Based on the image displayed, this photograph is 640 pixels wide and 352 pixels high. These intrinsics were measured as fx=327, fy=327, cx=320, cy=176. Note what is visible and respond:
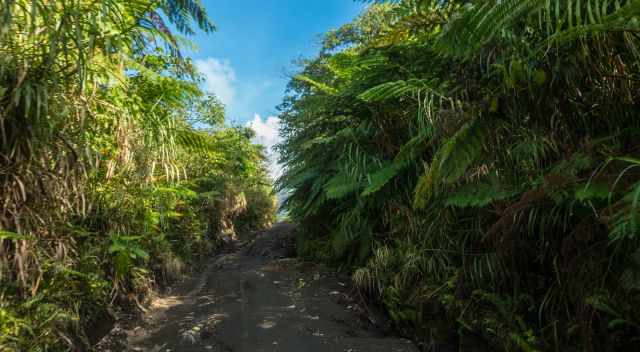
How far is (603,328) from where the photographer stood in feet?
5.25

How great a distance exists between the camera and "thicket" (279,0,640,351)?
5.17 ft

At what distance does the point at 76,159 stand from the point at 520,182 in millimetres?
3031

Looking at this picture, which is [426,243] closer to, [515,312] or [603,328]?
[515,312]

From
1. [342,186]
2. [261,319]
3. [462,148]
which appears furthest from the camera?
[342,186]

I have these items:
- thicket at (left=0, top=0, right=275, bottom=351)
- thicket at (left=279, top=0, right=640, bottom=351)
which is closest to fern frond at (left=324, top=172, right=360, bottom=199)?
thicket at (left=279, top=0, right=640, bottom=351)

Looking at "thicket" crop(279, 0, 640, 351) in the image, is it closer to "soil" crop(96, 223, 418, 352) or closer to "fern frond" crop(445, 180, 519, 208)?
"fern frond" crop(445, 180, 519, 208)

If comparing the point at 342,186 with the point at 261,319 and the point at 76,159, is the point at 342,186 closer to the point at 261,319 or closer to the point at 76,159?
the point at 261,319

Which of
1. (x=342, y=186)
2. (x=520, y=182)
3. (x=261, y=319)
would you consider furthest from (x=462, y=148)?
(x=261, y=319)

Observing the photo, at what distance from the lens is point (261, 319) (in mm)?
3299

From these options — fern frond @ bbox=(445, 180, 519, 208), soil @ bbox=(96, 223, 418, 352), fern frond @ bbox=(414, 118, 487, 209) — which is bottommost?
soil @ bbox=(96, 223, 418, 352)

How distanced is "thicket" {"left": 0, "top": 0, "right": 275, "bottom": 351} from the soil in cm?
38

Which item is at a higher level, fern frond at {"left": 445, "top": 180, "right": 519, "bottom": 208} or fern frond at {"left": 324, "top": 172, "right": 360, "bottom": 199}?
fern frond at {"left": 324, "top": 172, "right": 360, "bottom": 199}

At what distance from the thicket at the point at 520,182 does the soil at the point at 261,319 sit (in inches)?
16.3

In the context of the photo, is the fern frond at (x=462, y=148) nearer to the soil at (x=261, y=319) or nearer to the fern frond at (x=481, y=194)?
the fern frond at (x=481, y=194)
